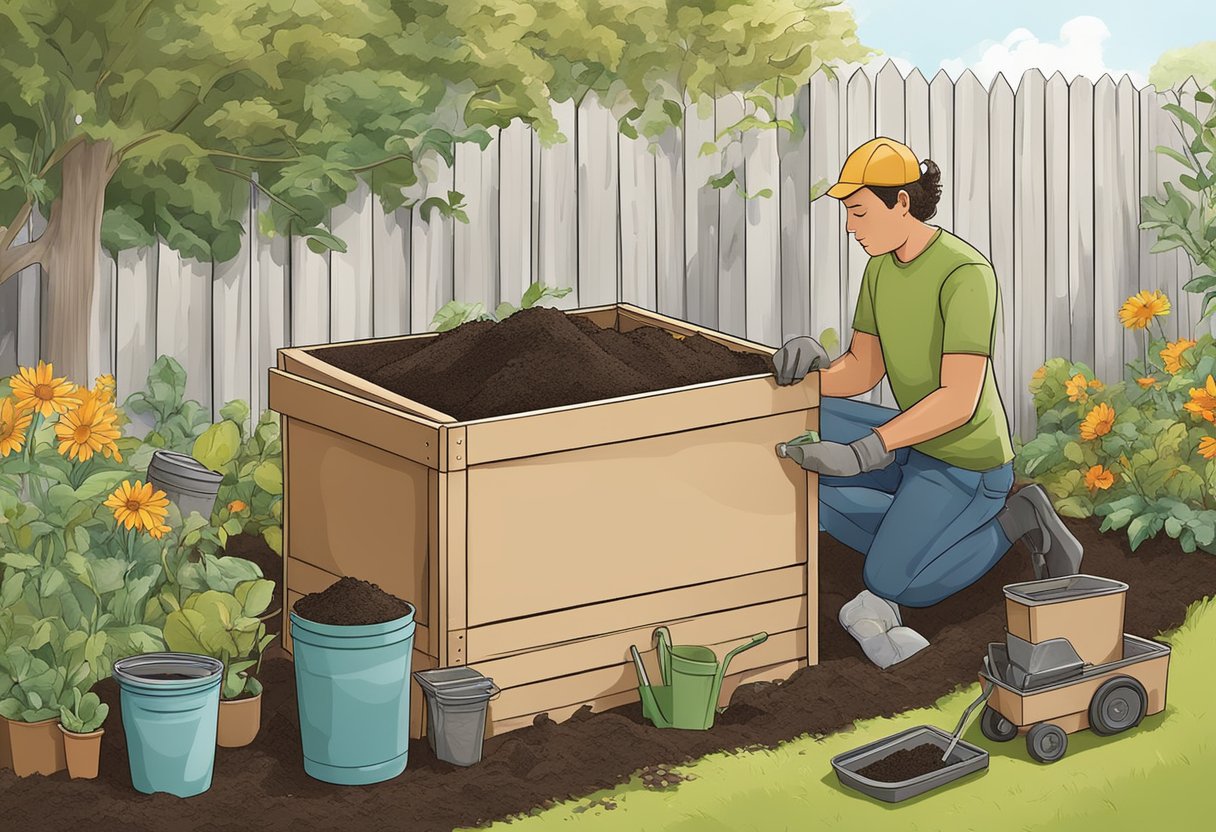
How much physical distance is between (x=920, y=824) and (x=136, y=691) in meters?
1.97

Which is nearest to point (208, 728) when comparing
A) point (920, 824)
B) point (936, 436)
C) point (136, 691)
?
point (136, 691)

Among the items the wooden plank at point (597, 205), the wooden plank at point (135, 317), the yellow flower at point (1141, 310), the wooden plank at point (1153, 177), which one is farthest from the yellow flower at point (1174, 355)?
the wooden plank at point (135, 317)

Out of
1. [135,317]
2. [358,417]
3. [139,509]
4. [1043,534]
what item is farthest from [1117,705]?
[135,317]

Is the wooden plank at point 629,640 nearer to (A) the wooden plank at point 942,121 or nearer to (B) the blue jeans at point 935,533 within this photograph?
(B) the blue jeans at point 935,533

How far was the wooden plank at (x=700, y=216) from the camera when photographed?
7.51 metres

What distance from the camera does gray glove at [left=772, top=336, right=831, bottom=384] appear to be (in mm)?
5246

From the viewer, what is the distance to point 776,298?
7770mm

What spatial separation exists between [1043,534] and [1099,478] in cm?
147

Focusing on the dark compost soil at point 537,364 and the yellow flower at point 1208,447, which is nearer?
the dark compost soil at point 537,364

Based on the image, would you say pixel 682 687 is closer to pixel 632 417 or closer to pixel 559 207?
pixel 632 417

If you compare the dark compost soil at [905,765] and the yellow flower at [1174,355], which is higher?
the yellow flower at [1174,355]

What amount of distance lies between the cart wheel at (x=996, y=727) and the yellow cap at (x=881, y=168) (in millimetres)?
1641

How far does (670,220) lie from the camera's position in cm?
753

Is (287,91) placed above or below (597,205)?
above
